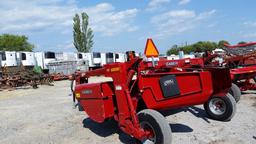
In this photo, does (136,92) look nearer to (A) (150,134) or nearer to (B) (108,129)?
(A) (150,134)

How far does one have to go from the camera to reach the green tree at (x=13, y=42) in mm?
75125

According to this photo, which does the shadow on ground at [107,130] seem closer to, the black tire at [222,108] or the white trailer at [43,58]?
the black tire at [222,108]

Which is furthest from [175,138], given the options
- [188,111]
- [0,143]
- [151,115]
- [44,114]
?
[44,114]

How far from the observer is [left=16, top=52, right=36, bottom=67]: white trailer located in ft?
96.3

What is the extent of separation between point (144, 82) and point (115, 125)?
203 cm

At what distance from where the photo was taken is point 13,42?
76.0 meters

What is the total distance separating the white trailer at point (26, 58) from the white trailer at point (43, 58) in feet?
2.14

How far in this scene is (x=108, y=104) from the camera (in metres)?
5.83

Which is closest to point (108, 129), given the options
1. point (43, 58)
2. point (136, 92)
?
point (136, 92)

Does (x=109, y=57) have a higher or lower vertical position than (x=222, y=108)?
higher

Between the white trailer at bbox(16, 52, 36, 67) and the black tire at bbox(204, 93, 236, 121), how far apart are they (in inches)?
985

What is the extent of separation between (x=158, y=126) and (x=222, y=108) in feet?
9.41

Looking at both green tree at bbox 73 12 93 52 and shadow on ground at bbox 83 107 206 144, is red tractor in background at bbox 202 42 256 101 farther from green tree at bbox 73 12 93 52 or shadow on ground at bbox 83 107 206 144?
green tree at bbox 73 12 93 52

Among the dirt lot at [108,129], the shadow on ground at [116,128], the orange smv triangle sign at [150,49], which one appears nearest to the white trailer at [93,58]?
the dirt lot at [108,129]
